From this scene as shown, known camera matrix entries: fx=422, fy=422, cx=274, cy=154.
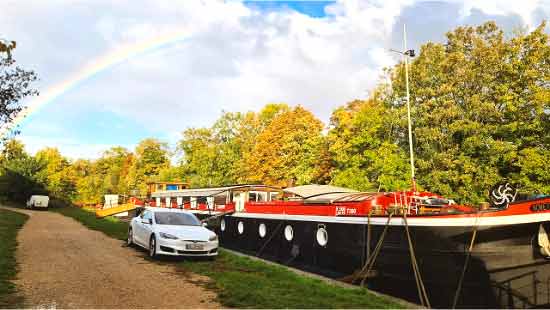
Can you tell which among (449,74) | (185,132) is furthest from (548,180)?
(185,132)

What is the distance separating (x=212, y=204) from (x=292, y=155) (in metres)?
20.5

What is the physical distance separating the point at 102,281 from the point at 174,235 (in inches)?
140

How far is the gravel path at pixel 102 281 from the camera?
7840 mm

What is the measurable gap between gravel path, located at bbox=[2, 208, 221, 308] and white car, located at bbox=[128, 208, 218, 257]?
61 centimetres

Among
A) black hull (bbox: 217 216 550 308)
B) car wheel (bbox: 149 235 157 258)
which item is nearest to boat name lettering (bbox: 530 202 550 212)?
black hull (bbox: 217 216 550 308)

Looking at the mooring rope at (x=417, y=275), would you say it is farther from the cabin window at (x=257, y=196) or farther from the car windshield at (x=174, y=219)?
the cabin window at (x=257, y=196)

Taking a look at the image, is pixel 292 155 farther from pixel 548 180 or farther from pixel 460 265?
pixel 460 265

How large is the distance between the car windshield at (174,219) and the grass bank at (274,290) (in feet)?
7.05

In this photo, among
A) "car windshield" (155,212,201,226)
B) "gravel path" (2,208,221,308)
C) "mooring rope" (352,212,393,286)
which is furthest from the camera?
"car windshield" (155,212,201,226)

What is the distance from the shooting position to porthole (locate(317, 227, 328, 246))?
46.0ft

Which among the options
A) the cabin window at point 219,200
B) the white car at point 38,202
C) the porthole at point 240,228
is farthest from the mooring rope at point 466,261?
the white car at point 38,202

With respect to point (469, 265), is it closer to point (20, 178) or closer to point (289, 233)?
point (289, 233)

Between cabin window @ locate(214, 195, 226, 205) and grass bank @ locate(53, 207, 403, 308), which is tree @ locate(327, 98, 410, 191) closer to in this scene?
cabin window @ locate(214, 195, 226, 205)

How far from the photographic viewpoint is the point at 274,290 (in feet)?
30.4
